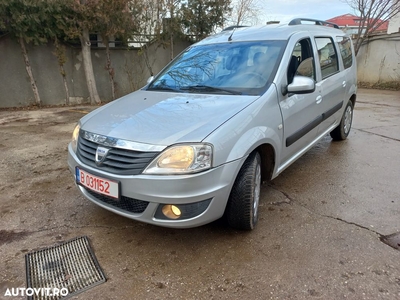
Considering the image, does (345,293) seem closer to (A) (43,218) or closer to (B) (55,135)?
(A) (43,218)

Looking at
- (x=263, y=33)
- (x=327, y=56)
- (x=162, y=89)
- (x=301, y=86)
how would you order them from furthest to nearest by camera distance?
1. (x=327, y=56)
2. (x=263, y=33)
3. (x=162, y=89)
4. (x=301, y=86)

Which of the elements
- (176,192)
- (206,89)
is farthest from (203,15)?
(176,192)

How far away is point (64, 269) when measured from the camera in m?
2.06

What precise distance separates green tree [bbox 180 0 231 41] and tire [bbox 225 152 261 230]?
8947mm

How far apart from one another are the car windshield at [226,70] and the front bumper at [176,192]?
907 millimetres

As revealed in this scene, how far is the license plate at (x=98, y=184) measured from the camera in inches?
80.7

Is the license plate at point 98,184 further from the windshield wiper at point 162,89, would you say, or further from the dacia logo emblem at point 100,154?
the windshield wiper at point 162,89

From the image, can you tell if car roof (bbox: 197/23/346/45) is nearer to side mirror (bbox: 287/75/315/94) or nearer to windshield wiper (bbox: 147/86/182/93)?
side mirror (bbox: 287/75/315/94)

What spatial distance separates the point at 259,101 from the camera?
240 cm

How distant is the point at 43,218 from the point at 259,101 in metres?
2.17

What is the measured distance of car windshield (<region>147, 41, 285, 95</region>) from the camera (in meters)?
2.70

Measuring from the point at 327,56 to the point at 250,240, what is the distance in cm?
262

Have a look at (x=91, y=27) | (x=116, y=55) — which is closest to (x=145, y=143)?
(x=91, y=27)

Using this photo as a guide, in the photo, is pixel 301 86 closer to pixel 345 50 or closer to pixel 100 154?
pixel 100 154
